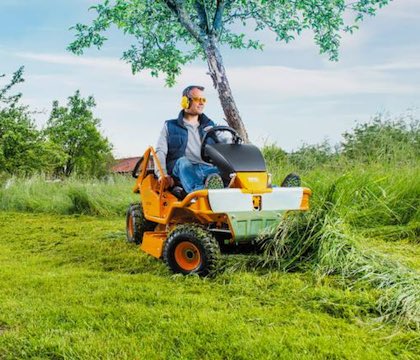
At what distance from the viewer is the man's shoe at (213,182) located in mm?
4453

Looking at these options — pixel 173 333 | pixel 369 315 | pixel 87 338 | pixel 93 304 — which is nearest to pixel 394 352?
pixel 369 315

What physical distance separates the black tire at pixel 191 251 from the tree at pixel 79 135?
30306 mm

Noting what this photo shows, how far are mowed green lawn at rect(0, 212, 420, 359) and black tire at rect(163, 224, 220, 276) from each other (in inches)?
4.3

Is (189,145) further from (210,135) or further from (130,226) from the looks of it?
(130,226)

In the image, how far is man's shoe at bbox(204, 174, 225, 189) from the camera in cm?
445

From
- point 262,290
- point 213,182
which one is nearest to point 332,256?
point 262,290

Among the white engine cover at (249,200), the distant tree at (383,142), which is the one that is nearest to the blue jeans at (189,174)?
the white engine cover at (249,200)

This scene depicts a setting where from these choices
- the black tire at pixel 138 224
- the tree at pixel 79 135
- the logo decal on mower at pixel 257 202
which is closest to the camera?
the logo decal on mower at pixel 257 202

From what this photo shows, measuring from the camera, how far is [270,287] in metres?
4.17

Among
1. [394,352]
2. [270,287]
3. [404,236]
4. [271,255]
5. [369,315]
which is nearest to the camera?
[394,352]

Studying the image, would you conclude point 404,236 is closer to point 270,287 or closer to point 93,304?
point 270,287

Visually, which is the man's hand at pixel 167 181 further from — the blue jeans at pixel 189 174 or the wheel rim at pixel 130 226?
the wheel rim at pixel 130 226

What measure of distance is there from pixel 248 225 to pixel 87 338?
1.80 metres

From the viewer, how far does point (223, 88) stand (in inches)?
384
